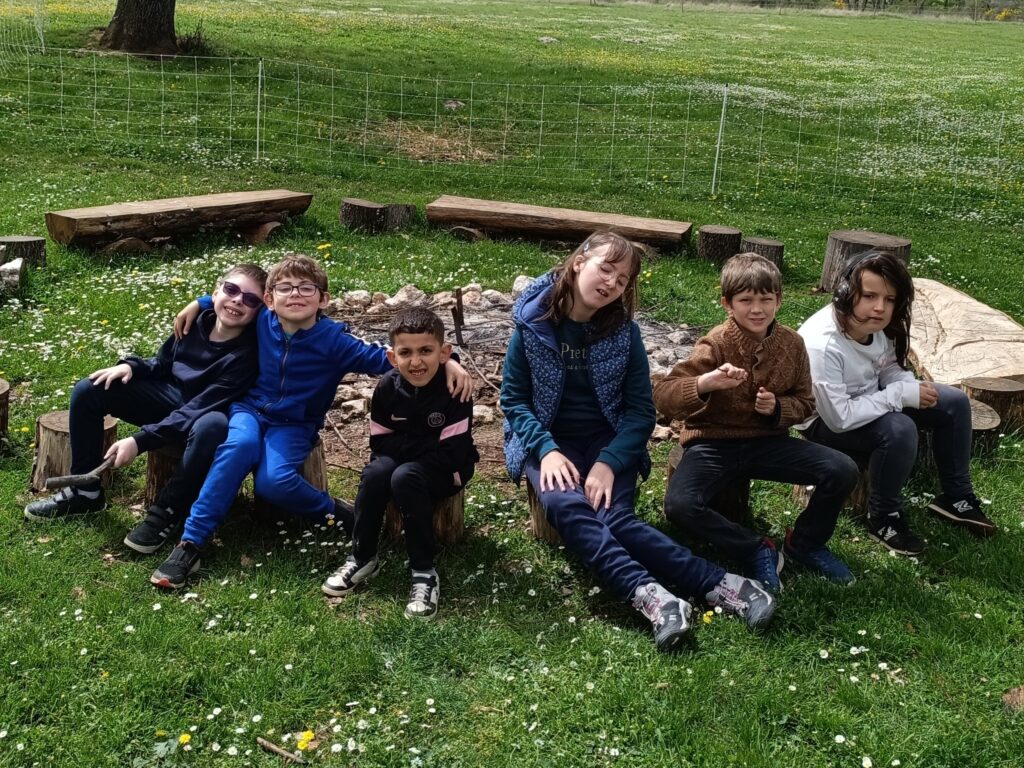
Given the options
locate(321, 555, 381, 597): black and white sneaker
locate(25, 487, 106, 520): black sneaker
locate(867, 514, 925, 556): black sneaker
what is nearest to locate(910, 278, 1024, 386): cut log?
locate(867, 514, 925, 556): black sneaker

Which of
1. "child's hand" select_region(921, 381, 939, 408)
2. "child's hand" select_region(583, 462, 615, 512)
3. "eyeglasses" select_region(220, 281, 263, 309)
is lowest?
"child's hand" select_region(583, 462, 615, 512)

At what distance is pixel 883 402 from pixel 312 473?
273 cm

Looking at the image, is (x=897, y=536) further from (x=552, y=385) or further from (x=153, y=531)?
(x=153, y=531)

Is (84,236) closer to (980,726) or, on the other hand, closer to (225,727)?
(225,727)

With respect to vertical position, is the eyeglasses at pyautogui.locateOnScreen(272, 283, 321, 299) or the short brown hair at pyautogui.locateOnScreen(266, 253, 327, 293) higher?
the short brown hair at pyautogui.locateOnScreen(266, 253, 327, 293)

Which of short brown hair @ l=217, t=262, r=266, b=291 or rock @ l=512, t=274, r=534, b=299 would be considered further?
rock @ l=512, t=274, r=534, b=299

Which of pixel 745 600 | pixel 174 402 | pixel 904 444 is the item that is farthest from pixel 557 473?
pixel 174 402

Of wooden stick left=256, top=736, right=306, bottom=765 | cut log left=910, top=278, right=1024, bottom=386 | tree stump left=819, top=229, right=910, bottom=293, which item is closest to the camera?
wooden stick left=256, top=736, right=306, bottom=765

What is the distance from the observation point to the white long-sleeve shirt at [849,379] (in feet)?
15.4

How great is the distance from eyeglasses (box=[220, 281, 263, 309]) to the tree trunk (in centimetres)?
1419

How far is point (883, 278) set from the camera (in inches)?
180

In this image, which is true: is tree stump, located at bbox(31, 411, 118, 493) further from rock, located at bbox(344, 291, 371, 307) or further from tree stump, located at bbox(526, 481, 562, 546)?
rock, located at bbox(344, 291, 371, 307)

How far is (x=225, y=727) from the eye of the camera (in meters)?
3.49

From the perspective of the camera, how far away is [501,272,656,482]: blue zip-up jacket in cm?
450
